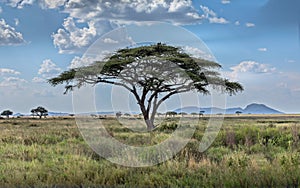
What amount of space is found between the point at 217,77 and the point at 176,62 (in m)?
4.46

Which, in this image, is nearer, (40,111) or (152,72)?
(152,72)

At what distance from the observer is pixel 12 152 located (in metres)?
13.8

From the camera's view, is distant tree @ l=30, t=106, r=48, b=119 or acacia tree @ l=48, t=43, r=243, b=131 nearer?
acacia tree @ l=48, t=43, r=243, b=131

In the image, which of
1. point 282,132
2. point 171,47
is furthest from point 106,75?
point 282,132

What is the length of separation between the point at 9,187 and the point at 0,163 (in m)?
3.59

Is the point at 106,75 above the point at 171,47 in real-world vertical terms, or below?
below

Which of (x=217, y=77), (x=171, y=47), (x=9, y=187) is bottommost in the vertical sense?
(x=9, y=187)

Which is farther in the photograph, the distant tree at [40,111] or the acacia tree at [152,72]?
the distant tree at [40,111]

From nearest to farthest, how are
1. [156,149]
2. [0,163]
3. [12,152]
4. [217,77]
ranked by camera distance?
1. [0,163]
2. [156,149]
3. [12,152]
4. [217,77]

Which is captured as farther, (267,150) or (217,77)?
(217,77)

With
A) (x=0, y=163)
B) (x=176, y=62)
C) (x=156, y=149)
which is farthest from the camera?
(x=176, y=62)

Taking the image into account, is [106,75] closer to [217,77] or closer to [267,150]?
[217,77]

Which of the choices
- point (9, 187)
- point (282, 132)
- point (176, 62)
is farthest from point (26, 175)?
point (176, 62)

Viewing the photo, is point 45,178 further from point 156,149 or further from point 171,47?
point 171,47
